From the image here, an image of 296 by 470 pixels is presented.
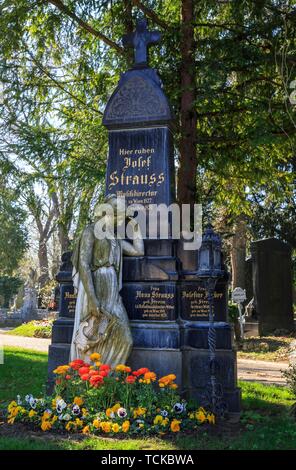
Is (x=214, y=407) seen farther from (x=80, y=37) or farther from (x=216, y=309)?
(x=80, y=37)

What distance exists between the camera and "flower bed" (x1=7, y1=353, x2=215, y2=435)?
17.0ft

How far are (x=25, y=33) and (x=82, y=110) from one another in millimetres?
2156

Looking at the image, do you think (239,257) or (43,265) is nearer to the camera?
(239,257)

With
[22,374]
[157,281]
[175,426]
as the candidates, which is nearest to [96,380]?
[175,426]

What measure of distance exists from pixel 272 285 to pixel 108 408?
13.4 meters

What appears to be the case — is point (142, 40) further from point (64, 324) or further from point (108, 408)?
point (108, 408)

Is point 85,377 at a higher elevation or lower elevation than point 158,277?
lower

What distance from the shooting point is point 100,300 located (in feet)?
22.3

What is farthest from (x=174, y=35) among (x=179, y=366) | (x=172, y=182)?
(x=179, y=366)

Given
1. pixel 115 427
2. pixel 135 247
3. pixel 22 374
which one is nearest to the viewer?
pixel 115 427

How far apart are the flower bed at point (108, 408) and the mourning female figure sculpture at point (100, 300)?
22.0 inches

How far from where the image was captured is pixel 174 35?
10148mm

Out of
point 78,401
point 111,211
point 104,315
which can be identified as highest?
point 111,211

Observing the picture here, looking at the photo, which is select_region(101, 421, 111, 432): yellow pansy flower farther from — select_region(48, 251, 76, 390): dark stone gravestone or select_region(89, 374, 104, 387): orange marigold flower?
select_region(48, 251, 76, 390): dark stone gravestone
